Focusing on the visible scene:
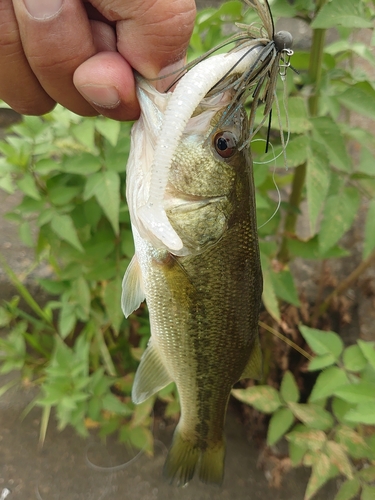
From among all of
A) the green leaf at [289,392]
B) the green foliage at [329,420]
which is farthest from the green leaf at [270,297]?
the green leaf at [289,392]

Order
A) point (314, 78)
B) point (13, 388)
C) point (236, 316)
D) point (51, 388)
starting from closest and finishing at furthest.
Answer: point (236, 316)
point (314, 78)
point (51, 388)
point (13, 388)

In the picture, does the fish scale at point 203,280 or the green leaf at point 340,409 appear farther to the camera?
the green leaf at point 340,409

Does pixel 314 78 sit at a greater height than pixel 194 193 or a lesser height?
greater

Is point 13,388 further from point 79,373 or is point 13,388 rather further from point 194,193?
point 194,193

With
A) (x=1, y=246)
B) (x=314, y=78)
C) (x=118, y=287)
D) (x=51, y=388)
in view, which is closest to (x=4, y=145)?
(x=118, y=287)

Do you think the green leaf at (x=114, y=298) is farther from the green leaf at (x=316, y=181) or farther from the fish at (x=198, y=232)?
the green leaf at (x=316, y=181)
